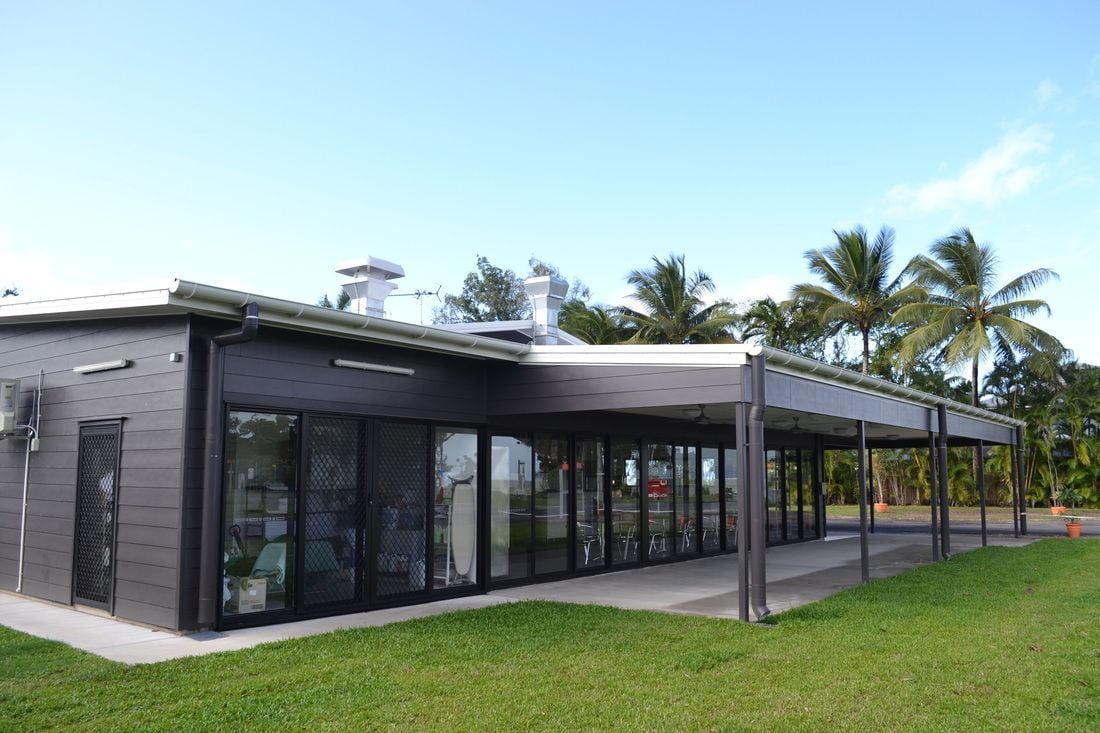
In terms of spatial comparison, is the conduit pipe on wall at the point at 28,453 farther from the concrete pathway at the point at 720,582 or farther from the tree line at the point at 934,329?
the tree line at the point at 934,329

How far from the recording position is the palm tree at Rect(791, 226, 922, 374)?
24.6m

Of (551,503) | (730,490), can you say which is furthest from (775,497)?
(551,503)

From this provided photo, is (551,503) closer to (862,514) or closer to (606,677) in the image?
(862,514)

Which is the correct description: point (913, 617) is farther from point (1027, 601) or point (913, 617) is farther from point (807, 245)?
point (807, 245)

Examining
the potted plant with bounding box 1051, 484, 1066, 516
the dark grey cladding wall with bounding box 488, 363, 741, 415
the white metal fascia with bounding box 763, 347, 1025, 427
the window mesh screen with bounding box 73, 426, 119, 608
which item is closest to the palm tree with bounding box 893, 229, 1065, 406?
the potted plant with bounding box 1051, 484, 1066, 516

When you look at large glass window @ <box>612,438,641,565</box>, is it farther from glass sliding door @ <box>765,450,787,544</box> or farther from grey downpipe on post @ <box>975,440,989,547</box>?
grey downpipe on post @ <box>975,440,989,547</box>

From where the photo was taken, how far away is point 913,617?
7.75 metres

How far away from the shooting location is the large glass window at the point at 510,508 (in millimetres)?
9859

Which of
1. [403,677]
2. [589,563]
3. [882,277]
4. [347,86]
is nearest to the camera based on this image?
[403,677]

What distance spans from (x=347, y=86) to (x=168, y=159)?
4.09m

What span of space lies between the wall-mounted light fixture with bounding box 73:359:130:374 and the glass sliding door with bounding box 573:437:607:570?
18.1 ft

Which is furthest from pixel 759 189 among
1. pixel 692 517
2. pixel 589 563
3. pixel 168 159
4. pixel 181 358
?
pixel 181 358

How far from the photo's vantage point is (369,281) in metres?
9.48

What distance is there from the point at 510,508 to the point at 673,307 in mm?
17316
